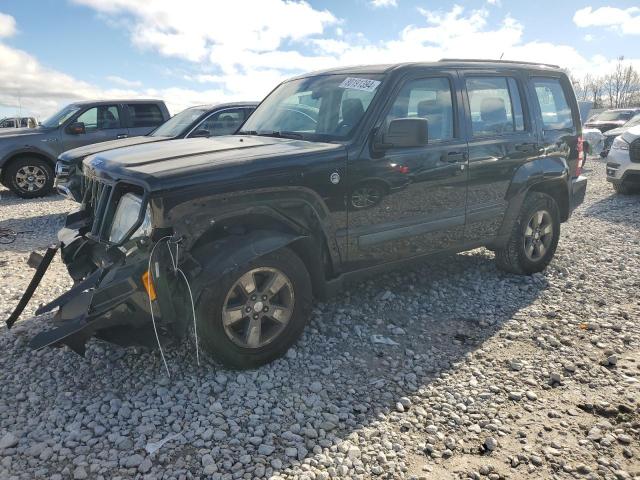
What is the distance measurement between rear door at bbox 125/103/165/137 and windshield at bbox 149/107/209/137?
211 centimetres

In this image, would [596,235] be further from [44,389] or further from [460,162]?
[44,389]

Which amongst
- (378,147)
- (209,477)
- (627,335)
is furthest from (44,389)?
Answer: (627,335)

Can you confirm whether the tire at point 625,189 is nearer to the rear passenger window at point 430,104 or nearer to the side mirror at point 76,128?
the rear passenger window at point 430,104

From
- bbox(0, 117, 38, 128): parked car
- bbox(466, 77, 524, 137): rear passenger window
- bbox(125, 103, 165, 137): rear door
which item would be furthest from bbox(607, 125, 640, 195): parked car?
bbox(0, 117, 38, 128): parked car

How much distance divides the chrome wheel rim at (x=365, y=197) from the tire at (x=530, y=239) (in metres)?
1.83

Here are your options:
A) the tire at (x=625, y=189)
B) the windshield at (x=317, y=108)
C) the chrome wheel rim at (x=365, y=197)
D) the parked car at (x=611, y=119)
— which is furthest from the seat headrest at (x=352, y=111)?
the parked car at (x=611, y=119)

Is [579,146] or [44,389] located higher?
[579,146]

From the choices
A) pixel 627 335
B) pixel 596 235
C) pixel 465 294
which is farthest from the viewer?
pixel 596 235

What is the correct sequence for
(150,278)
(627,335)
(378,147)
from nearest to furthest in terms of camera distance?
(150,278) < (378,147) < (627,335)

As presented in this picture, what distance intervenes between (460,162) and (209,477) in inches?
120

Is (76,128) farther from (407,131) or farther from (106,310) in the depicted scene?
(407,131)

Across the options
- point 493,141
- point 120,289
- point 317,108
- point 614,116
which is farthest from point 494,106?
point 614,116

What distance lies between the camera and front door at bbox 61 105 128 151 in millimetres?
10344

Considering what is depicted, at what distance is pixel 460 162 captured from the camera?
166 inches
